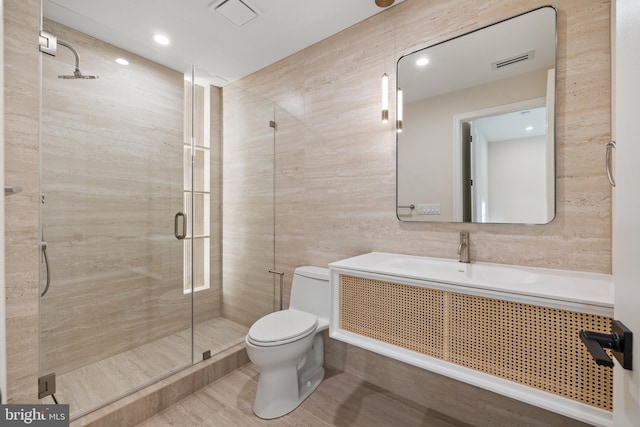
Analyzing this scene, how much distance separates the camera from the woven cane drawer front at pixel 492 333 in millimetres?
972

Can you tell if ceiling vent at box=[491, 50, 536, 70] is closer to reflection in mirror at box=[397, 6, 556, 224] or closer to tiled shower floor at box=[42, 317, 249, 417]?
reflection in mirror at box=[397, 6, 556, 224]

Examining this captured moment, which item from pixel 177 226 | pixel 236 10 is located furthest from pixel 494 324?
pixel 236 10

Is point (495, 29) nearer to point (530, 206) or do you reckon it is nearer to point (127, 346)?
point (530, 206)

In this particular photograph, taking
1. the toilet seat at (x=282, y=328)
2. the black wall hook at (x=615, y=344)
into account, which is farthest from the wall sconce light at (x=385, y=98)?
the black wall hook at (x=615, y=344)

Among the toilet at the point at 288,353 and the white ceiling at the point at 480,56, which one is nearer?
the white ceiling at the point at 480,56

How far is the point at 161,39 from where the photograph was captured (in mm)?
2230

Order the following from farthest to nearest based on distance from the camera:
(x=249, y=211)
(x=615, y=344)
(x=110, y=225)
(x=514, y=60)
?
(x=249, y=211)
(x=110, y=225)
(x=514, y=60)
(x=615, y=344)

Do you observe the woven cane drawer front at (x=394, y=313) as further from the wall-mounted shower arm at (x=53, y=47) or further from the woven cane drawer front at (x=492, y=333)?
the wall-mounted shower arm at (x=53, y=47)

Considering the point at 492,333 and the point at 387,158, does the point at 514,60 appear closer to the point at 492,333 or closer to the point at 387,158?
the point at 387,158

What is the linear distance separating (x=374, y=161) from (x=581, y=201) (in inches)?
43.1

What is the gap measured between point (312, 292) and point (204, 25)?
2046 millimetres

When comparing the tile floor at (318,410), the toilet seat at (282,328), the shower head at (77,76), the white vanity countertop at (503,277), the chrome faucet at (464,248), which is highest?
the shower head at (77,76)

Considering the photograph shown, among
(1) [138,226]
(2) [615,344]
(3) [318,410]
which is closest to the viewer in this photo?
(2) [615,344]

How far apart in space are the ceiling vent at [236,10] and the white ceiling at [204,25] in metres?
0.02
